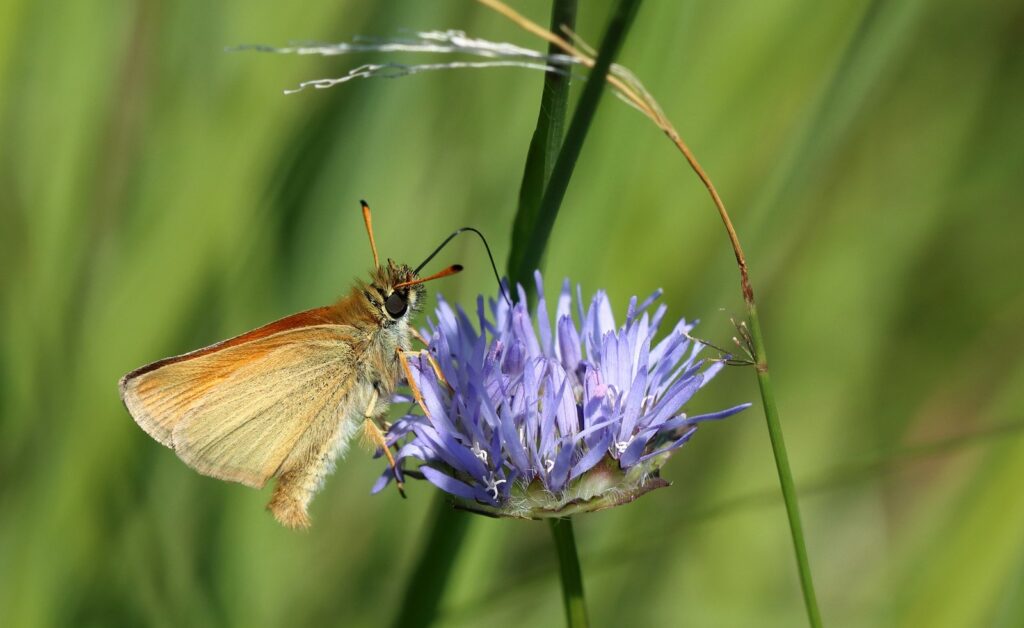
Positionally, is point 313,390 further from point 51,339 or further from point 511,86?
point 511,86

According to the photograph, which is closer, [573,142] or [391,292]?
[573,142]

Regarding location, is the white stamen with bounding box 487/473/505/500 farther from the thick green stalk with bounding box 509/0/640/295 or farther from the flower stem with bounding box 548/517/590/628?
the thick green stalk with bounding box 509/0/640/295

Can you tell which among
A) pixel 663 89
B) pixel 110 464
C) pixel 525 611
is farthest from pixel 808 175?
pixel 110 464

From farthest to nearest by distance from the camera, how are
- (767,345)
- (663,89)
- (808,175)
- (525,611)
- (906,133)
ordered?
1. (906,133)
2. (767,345)
3. (525,611)
4. (663,89)
5. (808,175)

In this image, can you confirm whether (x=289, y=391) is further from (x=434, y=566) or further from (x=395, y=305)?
(x=434, y=566)

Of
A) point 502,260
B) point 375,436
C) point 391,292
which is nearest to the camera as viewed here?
point 375,436

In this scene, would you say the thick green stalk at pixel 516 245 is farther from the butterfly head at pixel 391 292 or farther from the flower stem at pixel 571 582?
the butterfly head at pixel 391 292

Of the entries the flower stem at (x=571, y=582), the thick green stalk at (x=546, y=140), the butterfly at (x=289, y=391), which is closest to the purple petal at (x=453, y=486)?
the flower stem at (x=571, y=582)

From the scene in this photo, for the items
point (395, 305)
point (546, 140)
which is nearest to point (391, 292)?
point (395, 305)
